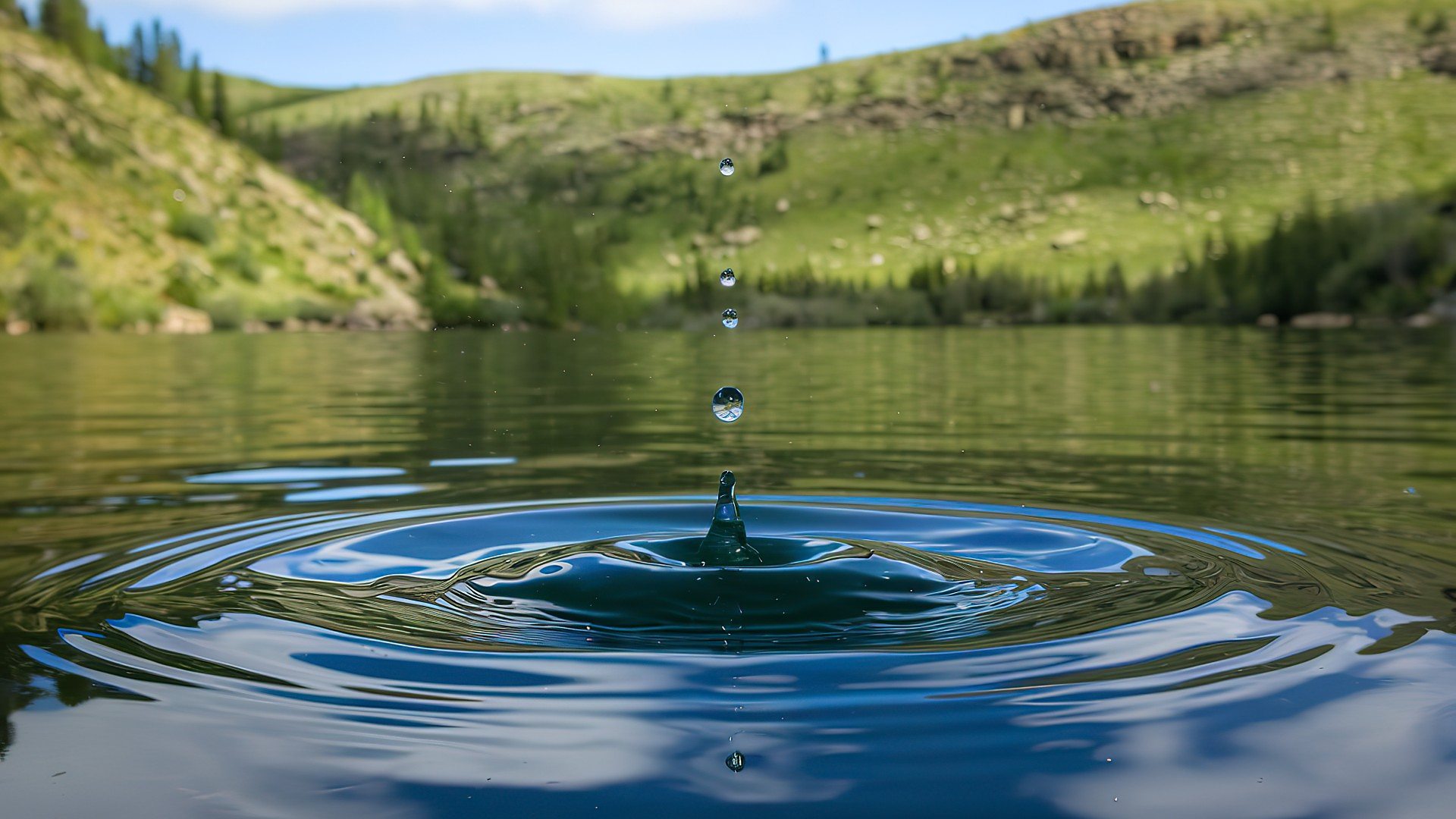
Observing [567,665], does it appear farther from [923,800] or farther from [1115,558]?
[1115,558]

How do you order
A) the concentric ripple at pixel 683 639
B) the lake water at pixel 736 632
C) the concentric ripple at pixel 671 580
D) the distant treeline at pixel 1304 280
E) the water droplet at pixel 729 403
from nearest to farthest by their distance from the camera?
the lake water at pixel 736 632, the concentric ripple at pixel 683 639, the concentric ripple at pixel 671 580, the water droplet at pixel 729 403, the distant treeline at pixel 1304 280

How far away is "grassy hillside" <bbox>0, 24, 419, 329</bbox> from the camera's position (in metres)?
147

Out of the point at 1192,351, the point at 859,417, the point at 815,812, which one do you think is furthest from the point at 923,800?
the point at 1192,351

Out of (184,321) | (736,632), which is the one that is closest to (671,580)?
(736,632)

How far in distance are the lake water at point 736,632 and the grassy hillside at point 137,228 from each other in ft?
413

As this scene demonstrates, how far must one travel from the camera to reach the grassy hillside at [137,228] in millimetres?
147000

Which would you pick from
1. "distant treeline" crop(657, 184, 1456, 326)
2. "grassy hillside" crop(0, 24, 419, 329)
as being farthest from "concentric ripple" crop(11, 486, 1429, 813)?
"distant treeline" crop(657, 184, 1456, 326)

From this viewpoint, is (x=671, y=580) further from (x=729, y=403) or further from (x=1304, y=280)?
(x=1304, y=280)

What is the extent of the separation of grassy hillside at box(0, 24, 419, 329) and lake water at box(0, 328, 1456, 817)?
125960mm

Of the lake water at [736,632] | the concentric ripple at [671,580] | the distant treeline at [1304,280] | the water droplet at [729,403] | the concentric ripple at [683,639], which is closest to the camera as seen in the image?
the lake water at [736,632]

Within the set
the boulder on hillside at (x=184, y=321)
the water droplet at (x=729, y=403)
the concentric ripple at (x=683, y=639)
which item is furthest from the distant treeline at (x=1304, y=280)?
the concentric ripple at (x=683, y=639)

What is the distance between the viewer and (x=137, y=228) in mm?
166375

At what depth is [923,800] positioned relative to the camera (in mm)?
3852

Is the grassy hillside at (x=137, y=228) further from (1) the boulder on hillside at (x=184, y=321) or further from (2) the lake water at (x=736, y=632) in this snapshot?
(2) the lake water at (x=736, y=632)
